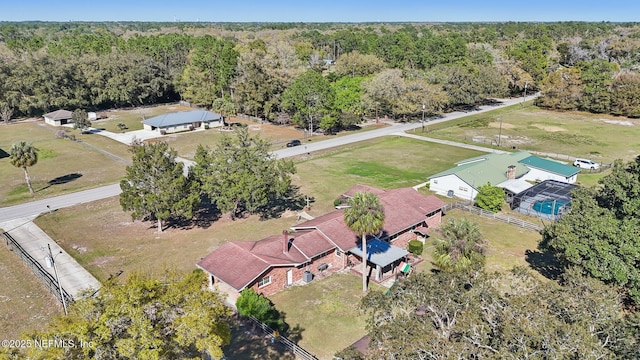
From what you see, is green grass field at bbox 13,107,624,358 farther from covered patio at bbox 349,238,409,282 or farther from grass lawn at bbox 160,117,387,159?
covered patio at bbox 349,238,409,282

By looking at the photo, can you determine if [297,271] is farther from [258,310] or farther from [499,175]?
[499,175]

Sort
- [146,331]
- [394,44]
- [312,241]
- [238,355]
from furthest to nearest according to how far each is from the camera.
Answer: [394,44] → [312,241] → [238,355] → [146,331]

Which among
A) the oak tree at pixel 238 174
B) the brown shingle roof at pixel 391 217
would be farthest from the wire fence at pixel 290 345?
the oak tree at pixel 238 174

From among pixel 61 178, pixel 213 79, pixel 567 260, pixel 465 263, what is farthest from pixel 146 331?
pixel 213 79

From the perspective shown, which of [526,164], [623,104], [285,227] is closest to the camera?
[285,227]

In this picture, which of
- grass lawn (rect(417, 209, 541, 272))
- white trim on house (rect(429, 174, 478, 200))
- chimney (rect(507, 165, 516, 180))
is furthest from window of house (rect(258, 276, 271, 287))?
chimney (rect(507, 165, 516, 180))

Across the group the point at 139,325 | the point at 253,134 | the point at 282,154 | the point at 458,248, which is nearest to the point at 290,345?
the point at 458,248

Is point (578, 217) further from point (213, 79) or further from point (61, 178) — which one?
point (213, 79)
